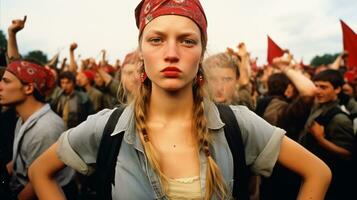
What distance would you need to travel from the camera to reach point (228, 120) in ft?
7.19

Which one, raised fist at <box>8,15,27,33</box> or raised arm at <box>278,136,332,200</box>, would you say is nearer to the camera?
raised arm at <box>278,136,332,200</box>

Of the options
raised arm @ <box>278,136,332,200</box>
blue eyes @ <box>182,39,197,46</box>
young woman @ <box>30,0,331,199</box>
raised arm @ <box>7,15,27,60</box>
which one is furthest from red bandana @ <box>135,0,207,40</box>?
raised arm @ <box>7,15,27,60</box>

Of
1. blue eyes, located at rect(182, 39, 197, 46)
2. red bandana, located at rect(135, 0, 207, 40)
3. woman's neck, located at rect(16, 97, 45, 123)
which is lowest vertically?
woman's neck, located at rect(16, 97, 45, 123)

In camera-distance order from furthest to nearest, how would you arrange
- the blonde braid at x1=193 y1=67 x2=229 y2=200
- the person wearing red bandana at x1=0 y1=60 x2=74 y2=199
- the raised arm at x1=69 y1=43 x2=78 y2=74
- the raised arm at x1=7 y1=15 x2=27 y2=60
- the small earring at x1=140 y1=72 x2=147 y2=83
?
the raised arm at x1=69 y1=43 x2=78 y2=74 < the raised arm at x1=7 y1=15 x2=27 y2=60 < the person wearing red bandana at x1=0 y1=60 x2=74 y2=199 < the small earring at x1=140 y1=72 x2=147 y2=83 < the blonde braid at x1=193 y1=67 x2=229 y2=200

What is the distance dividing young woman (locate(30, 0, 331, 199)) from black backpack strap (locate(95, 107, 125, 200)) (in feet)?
0.11

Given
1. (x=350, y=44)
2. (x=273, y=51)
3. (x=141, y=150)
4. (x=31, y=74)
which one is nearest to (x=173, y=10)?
(x=141, y=150)

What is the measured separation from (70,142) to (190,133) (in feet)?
2.27

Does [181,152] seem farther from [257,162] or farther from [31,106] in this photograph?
[31,106]

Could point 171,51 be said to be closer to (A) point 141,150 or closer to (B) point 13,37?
(A) point 141,150

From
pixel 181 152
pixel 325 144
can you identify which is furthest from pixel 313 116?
pixel 181 152

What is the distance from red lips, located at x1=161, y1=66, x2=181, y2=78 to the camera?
2033 millimetres

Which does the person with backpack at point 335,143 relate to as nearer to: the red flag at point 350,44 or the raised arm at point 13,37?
the red flag at point 350,44

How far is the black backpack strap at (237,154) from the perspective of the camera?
83.0 inches

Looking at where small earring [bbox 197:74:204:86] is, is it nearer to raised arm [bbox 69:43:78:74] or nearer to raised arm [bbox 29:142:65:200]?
raised arm [bbox 29:142:65:200]
